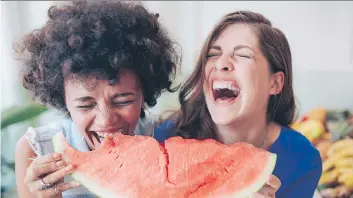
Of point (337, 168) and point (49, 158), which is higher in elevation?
point (49, 158)

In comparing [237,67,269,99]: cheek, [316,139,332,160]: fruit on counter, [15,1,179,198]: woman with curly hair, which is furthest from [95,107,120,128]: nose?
[316,139,332,160]: fruit on counter

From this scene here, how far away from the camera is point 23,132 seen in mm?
901

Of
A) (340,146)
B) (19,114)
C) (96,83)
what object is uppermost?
(96,83)

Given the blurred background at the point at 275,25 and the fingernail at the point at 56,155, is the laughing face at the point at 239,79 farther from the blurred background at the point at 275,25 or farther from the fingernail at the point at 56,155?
the fingernail at the point at 56,155

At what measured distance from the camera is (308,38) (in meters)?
0.96

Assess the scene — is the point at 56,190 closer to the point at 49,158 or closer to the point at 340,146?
the point at 49,158

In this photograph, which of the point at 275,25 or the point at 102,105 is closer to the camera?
the point at 102,105

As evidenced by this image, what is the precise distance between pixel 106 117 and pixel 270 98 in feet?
1.03

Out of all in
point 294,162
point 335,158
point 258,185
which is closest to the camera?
point 258,185

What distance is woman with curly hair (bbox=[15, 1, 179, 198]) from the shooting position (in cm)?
73

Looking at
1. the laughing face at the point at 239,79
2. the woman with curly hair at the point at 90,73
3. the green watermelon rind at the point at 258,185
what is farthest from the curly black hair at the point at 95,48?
the green watermelon rind at the point at 258,185

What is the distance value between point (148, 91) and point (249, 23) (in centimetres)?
23

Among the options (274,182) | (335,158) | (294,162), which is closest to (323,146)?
(335,158)

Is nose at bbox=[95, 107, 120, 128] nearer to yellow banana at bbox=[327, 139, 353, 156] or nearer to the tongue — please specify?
the tongue
